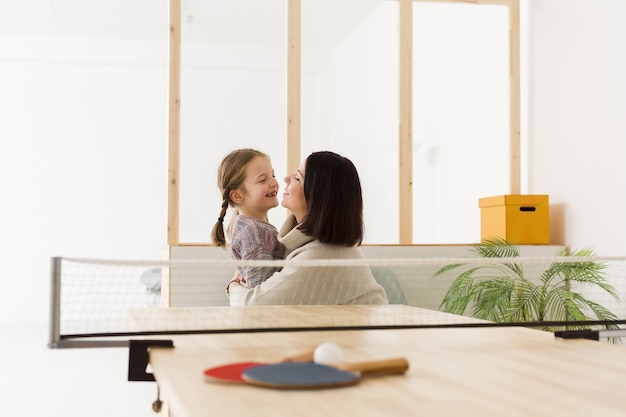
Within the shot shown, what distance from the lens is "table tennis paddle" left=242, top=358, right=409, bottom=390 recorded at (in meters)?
1.21

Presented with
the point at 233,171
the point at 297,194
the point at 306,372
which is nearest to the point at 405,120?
the point at 233,171

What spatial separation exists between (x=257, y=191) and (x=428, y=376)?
2339mm

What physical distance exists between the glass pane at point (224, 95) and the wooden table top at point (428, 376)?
403cm

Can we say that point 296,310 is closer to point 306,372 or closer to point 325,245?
point 325,245

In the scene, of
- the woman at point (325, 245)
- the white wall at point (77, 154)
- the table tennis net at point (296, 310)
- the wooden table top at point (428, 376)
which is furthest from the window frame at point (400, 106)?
the white wall at point (77, 154)

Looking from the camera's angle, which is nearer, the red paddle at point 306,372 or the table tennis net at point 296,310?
the red paddle at point 306,372

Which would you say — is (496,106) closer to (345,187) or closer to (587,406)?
(345,187)

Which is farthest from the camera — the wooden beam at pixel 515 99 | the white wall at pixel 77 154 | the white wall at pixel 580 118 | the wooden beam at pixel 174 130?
the white wall at pixel 77 154

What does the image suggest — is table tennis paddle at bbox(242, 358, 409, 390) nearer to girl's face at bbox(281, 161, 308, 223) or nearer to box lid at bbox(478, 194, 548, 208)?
girl's face at bbox(281, 161, 308, 223)

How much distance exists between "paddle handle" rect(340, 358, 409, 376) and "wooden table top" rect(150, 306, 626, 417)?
0.6 inches

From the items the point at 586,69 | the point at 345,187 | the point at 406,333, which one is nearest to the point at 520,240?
the point at 586,69

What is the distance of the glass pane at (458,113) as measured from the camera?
20.8ft

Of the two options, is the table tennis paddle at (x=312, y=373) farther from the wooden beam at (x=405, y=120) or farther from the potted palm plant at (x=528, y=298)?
the wooden beam at (x=405, y=120)

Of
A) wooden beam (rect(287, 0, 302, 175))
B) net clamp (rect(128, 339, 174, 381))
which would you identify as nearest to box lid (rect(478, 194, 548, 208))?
wooden beam (rect(287, 0, 302, 175))
